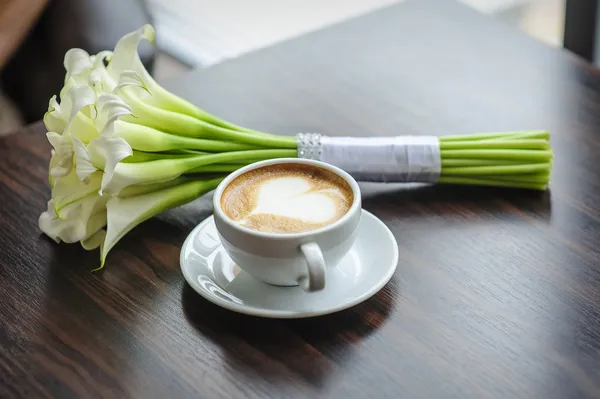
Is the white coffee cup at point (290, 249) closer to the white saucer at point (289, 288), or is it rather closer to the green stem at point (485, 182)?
the white saucer at point (289, 288)

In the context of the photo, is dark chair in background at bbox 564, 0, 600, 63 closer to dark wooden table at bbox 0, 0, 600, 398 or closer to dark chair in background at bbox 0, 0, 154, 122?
dark wooden table at bbox 0, 0, 600, 398

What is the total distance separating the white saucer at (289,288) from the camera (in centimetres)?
80

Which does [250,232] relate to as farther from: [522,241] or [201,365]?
[522,241]

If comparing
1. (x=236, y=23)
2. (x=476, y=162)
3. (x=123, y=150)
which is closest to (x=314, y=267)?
(x=123, y=150)

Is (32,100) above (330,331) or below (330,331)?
below

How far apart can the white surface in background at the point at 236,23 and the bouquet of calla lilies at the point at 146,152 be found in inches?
60.5

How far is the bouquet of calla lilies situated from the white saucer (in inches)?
3.1

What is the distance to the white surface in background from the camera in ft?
8.25

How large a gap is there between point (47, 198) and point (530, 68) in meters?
0.75

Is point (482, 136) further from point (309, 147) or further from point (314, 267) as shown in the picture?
point (314, 267)

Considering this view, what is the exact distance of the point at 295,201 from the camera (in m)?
0.85

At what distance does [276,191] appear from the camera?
2.84 ft

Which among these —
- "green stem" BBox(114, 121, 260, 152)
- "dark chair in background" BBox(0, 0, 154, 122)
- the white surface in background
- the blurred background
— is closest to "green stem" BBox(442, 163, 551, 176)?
"green stem" BBox(114, 121, 260, 152)

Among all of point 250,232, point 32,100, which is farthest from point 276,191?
point 32,100
